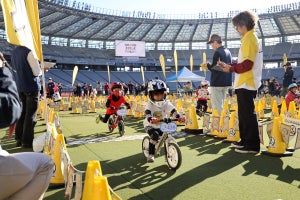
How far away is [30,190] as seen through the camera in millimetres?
1899

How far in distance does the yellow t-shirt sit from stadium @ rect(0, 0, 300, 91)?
120ft

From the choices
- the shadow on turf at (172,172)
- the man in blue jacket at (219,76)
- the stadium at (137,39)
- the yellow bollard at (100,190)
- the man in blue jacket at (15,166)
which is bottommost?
the shadow on turf at (172,172)

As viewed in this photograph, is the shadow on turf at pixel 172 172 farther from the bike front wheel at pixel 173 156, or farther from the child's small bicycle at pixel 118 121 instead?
the child's small bicycle at pixel 118 121

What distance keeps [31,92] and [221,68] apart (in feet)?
12.0

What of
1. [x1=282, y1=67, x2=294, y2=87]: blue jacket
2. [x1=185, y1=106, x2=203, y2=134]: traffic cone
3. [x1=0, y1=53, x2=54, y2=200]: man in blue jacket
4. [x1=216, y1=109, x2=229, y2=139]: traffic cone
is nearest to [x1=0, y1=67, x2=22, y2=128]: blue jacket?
[x1=0, y1=53, x2=54, y2=200]: man in blue jacket

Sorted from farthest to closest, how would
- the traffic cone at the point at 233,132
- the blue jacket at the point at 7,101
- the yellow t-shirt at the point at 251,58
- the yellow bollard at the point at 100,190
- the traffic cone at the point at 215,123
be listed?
1. the traffic cone at the point at 215,123
2. the traffic cone at the point at 233,132
3. the yellow t-shirt at the point at 251,58
4. the yellow bollard at the point at 100,190
5. the blue jacket at the point at 7,101

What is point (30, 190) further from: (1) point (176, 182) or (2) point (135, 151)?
(2) point (135, 151)

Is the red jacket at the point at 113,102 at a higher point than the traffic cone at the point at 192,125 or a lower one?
higher

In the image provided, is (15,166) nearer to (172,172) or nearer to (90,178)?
(90,178)

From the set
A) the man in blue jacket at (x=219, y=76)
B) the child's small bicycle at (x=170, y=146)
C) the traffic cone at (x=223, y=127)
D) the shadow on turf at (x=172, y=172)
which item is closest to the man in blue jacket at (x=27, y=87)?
the shadow on turf at (x=172, y=172)

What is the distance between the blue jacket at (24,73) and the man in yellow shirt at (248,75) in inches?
142

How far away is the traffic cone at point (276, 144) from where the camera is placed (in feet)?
15.7

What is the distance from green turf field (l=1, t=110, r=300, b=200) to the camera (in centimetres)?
319

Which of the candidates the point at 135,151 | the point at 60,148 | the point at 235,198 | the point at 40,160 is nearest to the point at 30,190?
the point at 40,160
